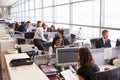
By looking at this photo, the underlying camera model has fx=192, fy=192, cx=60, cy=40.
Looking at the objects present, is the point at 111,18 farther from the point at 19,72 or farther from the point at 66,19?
the point at 19,72

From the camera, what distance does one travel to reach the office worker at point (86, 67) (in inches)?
90.5

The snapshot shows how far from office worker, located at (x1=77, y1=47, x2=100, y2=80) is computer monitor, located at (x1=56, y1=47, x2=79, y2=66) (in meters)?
0.41

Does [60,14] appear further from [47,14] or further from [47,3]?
[47,14]

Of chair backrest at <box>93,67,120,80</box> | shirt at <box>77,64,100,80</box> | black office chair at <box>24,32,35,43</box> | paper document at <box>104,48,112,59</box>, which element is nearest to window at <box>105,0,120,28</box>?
paper document at <box>104,48,112,59</box>

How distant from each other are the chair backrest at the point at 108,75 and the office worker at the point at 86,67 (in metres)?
0.27

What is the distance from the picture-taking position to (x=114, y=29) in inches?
193

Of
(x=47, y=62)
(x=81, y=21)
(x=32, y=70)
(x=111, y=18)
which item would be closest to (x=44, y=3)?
(x=81, y=21)

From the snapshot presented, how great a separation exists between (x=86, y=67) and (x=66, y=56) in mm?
542

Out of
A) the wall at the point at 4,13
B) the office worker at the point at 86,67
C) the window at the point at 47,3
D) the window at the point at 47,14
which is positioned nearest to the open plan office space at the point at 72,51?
the office worker at the point at 86,67

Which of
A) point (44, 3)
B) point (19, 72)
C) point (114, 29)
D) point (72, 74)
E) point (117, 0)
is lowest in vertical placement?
point (72, 74)

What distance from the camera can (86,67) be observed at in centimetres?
236

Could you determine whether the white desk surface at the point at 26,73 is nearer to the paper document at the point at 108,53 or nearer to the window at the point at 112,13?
the paper document at the point at 108,53

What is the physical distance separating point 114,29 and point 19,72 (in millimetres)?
3492

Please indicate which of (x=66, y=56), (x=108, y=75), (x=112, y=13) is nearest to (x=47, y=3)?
(x=112, y=13)
